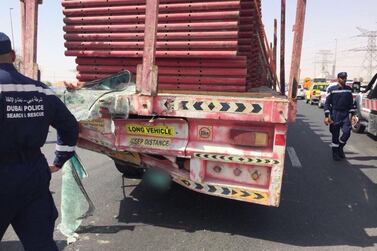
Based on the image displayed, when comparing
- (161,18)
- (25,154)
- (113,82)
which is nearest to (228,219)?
(113,82)

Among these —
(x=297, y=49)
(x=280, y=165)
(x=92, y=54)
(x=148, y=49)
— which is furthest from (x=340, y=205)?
(x=92, y=54)

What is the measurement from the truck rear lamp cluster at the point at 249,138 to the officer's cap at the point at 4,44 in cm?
206

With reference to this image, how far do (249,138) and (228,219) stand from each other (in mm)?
1259

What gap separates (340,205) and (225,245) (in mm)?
2149

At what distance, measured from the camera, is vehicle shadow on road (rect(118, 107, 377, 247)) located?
13.9 feet

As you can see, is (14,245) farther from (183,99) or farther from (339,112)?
(339,112)

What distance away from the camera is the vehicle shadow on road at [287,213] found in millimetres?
4250

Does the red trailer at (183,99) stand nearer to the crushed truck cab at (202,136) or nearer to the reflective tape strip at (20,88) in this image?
the crushed truck cab at (202,136)

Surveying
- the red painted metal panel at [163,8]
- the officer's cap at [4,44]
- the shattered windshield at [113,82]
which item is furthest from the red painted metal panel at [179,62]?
the officer's cap at [4,44]

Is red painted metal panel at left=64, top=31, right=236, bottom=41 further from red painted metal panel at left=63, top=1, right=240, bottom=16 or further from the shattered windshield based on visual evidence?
the shattered windshield

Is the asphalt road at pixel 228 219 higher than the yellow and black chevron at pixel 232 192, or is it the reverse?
the yellow and black chevron at pixel 232 192

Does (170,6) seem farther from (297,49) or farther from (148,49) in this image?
(297,49)

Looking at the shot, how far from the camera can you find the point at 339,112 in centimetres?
854

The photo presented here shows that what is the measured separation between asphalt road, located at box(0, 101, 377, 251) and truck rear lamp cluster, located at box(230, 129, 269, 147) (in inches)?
38.8
